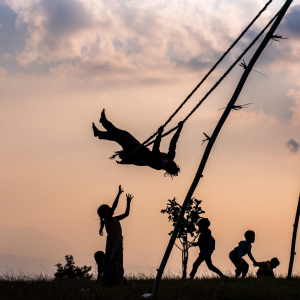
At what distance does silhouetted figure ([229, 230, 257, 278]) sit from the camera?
11284 mm

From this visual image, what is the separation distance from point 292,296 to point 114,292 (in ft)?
12.0

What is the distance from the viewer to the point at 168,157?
9383 mm

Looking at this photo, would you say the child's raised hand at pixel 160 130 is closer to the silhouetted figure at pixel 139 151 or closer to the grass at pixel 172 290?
the silhouetted figure at pixel 139 151

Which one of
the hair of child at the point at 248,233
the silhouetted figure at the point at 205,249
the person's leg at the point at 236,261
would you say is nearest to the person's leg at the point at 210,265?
the silhouetted figure at the point at 205,249

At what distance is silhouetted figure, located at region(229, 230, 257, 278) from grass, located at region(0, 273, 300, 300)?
713 millimetres

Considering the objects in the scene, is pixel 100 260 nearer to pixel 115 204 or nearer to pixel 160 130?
pixel 115 204

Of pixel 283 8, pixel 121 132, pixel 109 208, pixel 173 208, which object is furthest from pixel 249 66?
pixel 173 208

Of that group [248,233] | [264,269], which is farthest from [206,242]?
[264,269]

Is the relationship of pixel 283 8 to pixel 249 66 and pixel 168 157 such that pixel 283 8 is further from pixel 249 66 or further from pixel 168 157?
pixel 168 157

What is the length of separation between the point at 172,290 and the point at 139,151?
122 inches

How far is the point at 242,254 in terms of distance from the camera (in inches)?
444

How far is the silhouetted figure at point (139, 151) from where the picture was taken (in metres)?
9.15

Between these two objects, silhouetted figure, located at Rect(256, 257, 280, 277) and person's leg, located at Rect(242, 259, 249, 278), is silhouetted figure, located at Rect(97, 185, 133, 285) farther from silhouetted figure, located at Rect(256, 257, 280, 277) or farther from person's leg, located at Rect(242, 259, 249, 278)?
silhouetted figure, located at Rect(256, 257, 280, 277)

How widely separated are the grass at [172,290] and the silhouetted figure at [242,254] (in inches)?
28.1
